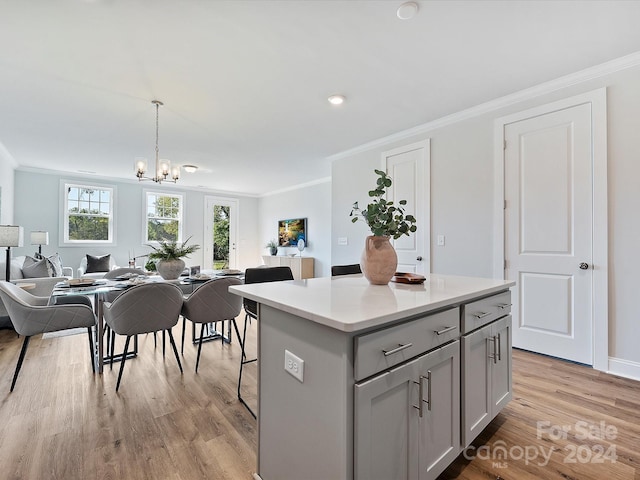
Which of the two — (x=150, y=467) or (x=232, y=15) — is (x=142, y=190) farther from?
(x=150, y=467)

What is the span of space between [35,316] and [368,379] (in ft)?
8.48

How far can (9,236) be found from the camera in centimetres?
346

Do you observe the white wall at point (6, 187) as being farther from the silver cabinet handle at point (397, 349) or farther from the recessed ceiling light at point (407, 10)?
the silver cabinet handle at point (397, 349)

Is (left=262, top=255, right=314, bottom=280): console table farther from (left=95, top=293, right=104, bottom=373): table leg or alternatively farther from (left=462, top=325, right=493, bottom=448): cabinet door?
(left=462, top=325, right=493, bottom=448): cabinet door

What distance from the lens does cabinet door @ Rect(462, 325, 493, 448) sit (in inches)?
55.2

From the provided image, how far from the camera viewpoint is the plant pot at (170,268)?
290cm

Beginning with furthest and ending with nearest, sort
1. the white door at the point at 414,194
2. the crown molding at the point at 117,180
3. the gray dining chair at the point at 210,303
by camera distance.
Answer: the crown molding at the point at 117,180, the white door at the point at 414,194, the gray dining chair at the point at 210,303

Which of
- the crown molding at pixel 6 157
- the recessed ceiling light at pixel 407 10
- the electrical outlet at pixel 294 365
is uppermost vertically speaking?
the recessed ceiling light at pixel 407 10

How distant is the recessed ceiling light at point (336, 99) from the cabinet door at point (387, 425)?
258 cm

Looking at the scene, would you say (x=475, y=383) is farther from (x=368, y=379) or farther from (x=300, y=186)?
(x=300, y=186)

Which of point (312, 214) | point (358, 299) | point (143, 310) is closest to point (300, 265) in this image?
point (312, 214)

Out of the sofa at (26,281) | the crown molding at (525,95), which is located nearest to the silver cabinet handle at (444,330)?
the crown molding at (525,95)

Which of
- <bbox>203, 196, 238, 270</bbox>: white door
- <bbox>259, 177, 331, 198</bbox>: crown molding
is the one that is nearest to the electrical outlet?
<bbox>259, 177, 331, 198</bbox>: crown molding

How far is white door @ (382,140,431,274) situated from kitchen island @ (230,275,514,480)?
7.26 feet
